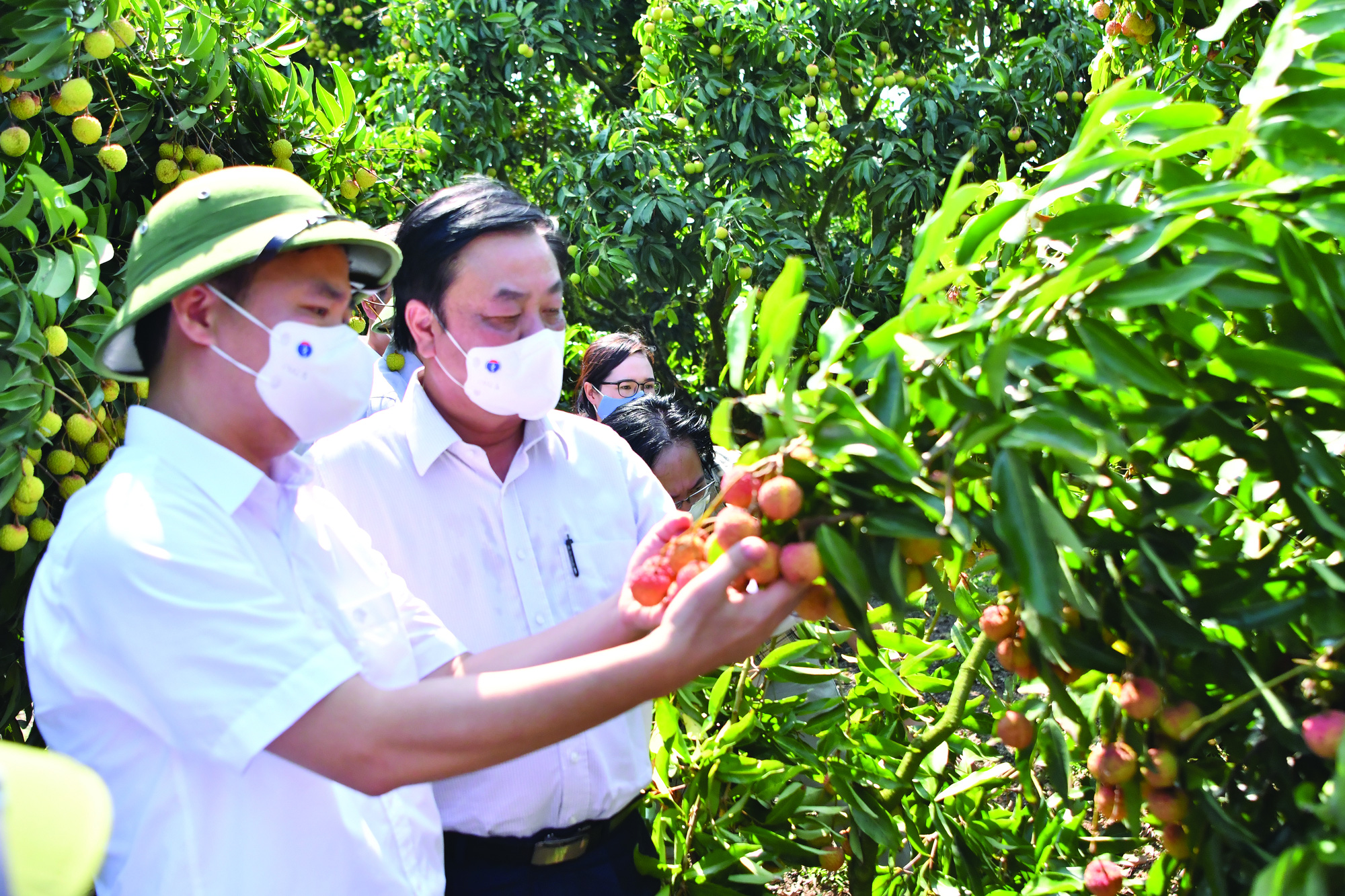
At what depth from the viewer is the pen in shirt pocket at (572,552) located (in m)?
1.73

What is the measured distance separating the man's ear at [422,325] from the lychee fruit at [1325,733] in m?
1.40

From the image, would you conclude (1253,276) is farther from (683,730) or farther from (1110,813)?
(683,730)

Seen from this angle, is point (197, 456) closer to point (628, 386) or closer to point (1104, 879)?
point (1104, 879)

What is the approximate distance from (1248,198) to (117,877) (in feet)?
4.29

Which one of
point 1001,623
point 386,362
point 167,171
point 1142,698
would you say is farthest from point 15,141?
point 1142,698

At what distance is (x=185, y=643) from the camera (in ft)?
3.57

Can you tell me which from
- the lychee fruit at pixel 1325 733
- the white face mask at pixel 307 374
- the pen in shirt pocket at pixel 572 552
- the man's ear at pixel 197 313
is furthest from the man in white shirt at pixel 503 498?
the lychee fruit at pixel 1325 733

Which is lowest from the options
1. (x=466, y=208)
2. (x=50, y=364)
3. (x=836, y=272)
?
(x=836, y=272)

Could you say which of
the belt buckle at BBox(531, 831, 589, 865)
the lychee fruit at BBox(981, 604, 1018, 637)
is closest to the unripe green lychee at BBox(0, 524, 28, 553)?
the belt buckle at BBox(531, 831, 589, 865)

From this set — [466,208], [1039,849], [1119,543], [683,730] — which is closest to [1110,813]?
[1119,543]

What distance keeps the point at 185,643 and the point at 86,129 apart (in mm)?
1501

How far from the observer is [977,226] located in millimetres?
990

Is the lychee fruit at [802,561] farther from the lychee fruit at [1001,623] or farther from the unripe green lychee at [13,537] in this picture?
the unripe green lychee at [13,537]

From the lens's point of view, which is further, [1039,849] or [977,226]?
[1039,849]
